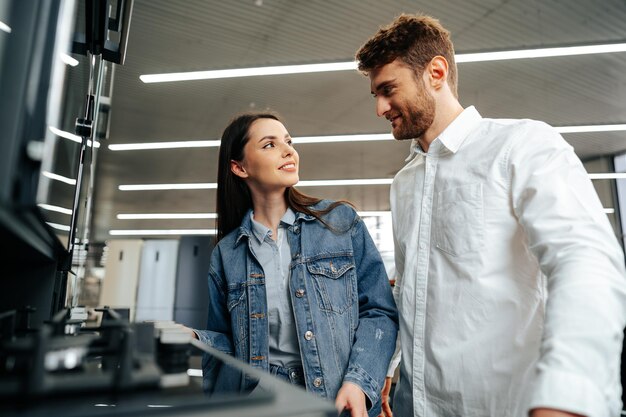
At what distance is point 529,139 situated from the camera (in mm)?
915

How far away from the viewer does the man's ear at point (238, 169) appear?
53.7 inches

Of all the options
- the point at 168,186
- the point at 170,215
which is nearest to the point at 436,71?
the point at 168,186

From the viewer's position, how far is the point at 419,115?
3.78 ft

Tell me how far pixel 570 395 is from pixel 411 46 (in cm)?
89

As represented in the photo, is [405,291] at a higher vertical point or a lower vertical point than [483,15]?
lower

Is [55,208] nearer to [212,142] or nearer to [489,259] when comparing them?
[489,259]

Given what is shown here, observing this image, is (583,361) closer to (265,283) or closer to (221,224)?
(265,283)

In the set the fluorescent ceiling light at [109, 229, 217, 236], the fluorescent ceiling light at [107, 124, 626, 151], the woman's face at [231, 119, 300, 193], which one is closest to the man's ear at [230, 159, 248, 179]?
the woman's face at [231, 119, 300, 193]

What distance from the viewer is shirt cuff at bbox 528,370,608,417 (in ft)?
1.93

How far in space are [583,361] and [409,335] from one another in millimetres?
475

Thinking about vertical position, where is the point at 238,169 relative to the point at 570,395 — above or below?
above

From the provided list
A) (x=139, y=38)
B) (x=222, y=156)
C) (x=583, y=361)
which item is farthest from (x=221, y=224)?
(x=139, y=38)

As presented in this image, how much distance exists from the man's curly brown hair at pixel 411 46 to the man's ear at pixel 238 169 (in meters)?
0.46

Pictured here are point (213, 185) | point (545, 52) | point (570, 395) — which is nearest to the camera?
point (570, 395)
